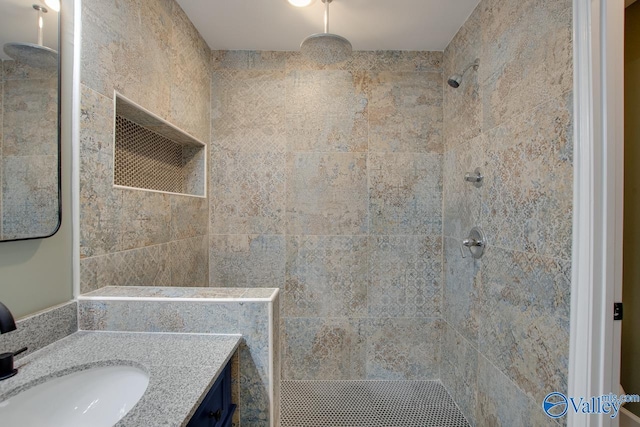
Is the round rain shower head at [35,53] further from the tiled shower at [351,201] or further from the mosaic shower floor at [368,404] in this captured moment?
the mosaic shower floor at [368,404]

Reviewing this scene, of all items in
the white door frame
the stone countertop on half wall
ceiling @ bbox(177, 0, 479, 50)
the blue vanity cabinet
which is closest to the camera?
the blue vanity cabinet

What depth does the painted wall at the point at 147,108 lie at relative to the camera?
1.00m

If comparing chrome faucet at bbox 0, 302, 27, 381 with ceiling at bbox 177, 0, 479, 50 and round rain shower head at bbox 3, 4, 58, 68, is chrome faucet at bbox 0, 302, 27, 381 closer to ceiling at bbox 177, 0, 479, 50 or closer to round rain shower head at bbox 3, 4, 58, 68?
round rain shower head at bbox 3, 4, 58, 68

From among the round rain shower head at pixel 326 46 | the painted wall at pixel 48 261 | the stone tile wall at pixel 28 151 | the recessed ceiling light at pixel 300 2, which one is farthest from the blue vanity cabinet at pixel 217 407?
the recessed ceiling light at pixel 300 2

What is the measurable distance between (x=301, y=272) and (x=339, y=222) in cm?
46

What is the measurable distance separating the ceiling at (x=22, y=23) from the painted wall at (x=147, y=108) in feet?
0.35

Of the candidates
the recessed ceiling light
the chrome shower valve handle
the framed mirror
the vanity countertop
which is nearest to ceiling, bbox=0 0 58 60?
the framed mirror

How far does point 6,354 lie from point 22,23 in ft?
2.97

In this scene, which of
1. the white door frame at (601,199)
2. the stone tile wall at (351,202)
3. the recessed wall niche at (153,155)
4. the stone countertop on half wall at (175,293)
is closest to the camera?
the white door frame at (601,199)

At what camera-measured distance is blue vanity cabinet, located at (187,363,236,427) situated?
720 mm

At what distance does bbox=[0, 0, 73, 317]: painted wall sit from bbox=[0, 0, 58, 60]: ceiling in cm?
5
